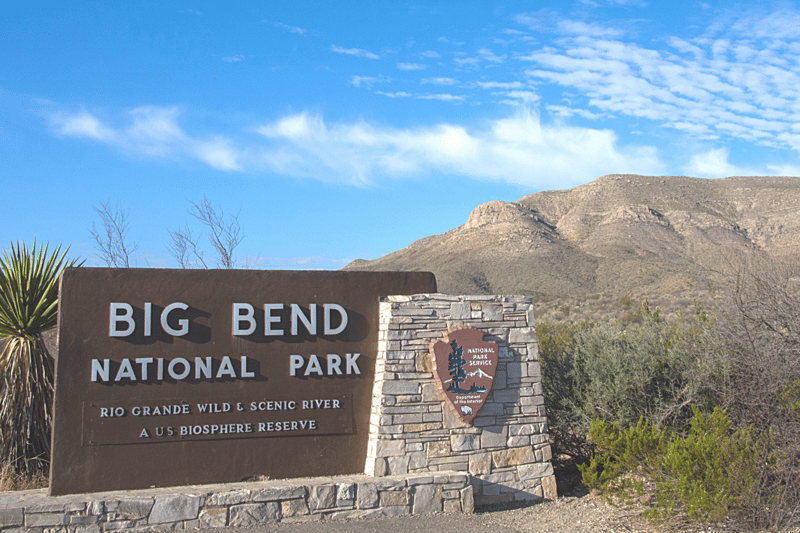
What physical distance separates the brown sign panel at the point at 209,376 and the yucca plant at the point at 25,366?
38.7 inches

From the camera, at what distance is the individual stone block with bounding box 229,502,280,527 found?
652cm

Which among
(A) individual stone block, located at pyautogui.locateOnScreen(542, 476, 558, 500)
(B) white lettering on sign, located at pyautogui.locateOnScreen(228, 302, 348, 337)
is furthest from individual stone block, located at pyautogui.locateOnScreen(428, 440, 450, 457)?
(B) white lettering on sign, located at pyautogui.locateOnScreen(228, 302, 348, 337)

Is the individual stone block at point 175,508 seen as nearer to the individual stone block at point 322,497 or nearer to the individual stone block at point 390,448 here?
the individual stone block at point 322,497

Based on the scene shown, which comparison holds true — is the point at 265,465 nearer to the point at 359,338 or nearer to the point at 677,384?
the point at 359,338

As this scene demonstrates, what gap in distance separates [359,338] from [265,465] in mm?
1925

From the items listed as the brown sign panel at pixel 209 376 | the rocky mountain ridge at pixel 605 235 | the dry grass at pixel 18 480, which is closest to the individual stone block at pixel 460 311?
the brown sign panel at pixel 209 376

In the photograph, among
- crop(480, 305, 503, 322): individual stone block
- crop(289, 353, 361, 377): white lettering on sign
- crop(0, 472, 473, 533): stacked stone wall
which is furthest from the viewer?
crop(480, 305, 503, 322): individual stone block

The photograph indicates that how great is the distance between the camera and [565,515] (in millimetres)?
7285

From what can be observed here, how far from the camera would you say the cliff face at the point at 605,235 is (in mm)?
37906

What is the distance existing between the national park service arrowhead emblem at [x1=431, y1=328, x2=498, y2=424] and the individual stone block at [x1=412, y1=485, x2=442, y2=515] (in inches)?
37.1

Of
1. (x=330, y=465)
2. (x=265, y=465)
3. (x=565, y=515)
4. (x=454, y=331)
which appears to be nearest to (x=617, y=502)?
(x=565, y=515)

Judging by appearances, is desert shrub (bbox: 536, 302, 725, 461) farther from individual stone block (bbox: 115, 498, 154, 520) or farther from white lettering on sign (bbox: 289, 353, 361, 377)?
individual stone block (bbox: 115, 498, 154, 520)

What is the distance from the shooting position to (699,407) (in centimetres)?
855

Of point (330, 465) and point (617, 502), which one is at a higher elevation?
point (330, 465)
